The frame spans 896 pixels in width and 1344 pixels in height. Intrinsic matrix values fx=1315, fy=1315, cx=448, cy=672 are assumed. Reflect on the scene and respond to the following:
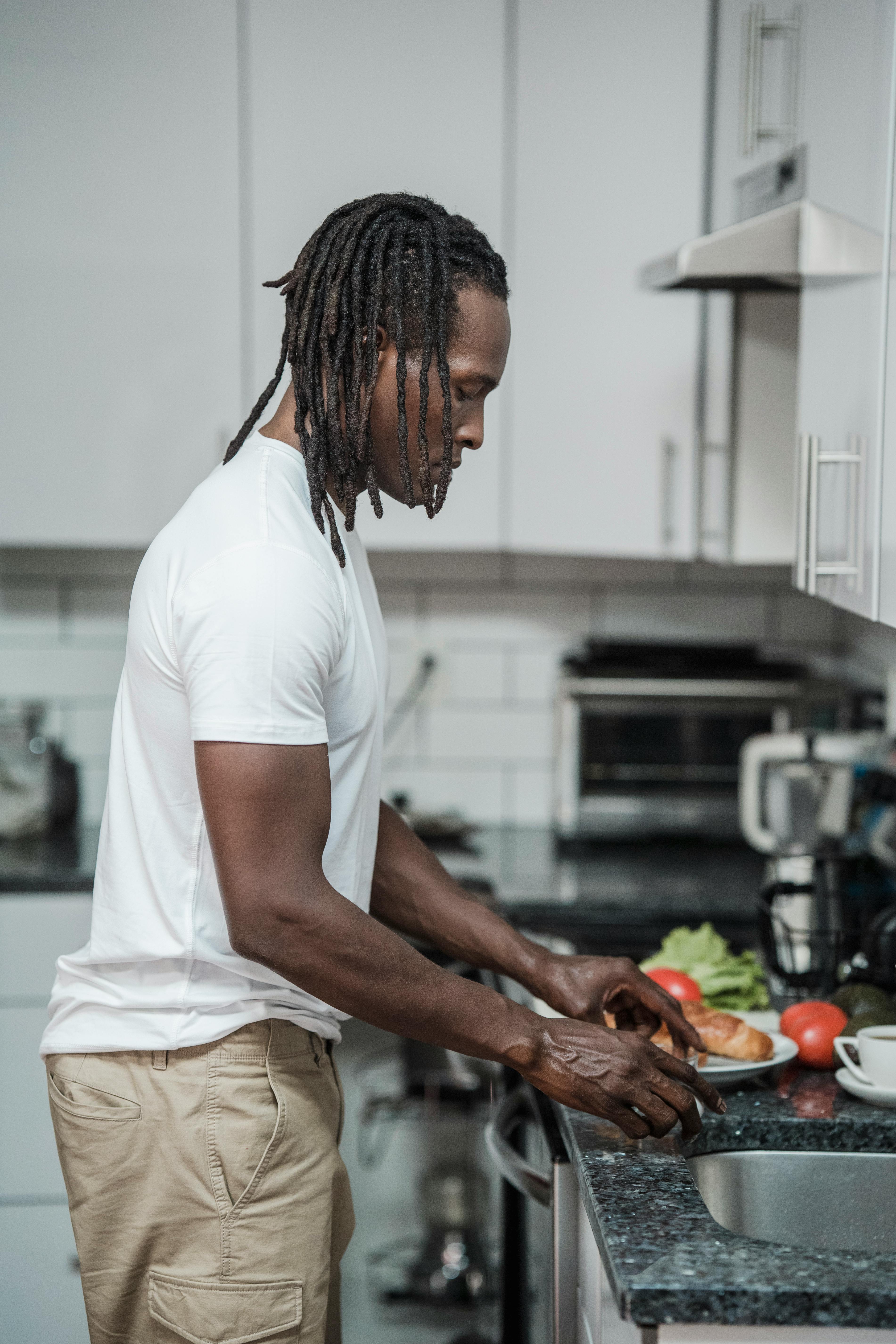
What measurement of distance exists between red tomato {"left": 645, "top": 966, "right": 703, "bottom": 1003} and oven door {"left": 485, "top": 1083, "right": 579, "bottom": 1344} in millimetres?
180

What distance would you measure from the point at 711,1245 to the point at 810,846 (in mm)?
1152

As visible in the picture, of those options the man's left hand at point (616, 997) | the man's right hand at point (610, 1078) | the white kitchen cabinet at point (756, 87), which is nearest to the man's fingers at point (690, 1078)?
the man's right hand at point (610, 1078)

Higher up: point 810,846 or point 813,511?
point 813,511

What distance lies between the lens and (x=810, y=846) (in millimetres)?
2020

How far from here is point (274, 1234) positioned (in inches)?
43.3

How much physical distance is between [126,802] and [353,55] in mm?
1569

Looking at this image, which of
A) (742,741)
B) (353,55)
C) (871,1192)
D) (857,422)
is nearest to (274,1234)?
(871,1192)

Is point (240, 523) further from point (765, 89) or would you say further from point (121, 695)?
point (765, 89)

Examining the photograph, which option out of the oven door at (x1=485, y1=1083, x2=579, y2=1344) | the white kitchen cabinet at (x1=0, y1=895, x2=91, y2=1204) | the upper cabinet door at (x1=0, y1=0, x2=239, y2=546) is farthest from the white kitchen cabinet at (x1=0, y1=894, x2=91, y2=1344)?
the oven door at (x1=485, y1=1083, x2=579, y2=1344)

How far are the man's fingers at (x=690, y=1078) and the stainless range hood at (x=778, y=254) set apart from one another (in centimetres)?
76

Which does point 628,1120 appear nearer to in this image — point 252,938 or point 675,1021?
point 675,1021

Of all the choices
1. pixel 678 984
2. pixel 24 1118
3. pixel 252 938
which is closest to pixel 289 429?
pixel 252 938

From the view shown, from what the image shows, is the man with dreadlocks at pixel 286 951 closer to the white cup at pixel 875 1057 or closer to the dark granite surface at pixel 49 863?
the white cup at pixel 875 1057

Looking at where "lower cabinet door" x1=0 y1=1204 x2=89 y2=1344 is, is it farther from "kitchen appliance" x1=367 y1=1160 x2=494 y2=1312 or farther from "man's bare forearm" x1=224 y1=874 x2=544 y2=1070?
"man's bare forearm" x1=224 y1=874 x2=544 y2=1070
